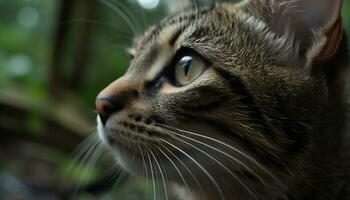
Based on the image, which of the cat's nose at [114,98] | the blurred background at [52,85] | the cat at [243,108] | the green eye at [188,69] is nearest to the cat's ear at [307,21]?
the cat at [243,108]

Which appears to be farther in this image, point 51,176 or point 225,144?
point 51,176

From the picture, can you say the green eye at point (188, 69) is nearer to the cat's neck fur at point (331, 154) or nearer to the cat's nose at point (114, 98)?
the cat's nose at point (114, 98)

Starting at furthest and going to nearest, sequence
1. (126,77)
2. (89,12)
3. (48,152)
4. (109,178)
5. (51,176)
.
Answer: (48,152)
(51,176)
(89,12)
(109,178)
(126,77)

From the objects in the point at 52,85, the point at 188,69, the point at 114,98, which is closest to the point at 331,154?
the point at 188,69

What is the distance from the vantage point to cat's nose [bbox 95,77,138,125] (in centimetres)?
113

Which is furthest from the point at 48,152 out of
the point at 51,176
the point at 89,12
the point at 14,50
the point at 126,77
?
the point at 126,77

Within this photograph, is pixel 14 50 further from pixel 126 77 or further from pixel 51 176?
pixel 126 77

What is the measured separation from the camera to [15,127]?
2.42 metres

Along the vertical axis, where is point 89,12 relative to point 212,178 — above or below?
above

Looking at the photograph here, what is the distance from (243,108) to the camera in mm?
1103

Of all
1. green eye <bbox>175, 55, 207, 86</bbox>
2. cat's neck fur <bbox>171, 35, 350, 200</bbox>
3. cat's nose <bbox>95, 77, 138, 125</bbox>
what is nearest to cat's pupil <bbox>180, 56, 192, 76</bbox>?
green eye <bbox>175, 55, 207, 86</bbox>

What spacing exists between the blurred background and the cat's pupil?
2.67 ft

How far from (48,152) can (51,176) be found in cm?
26

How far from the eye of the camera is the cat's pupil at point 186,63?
1152 millimetres
